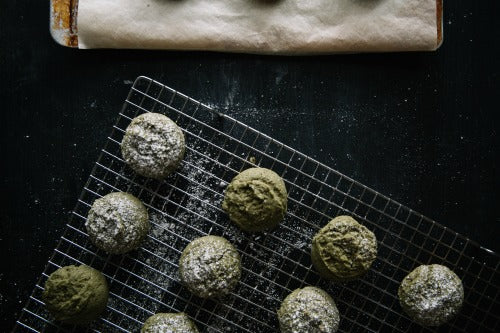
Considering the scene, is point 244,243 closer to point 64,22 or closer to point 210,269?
point 210,269

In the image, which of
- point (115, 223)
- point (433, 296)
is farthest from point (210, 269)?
point (433, 296)

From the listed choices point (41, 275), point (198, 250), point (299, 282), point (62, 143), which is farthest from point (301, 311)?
point (62, 143)

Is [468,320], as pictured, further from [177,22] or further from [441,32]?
[177,22]

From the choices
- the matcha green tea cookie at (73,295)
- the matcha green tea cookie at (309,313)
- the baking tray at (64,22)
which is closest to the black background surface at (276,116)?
the baking tray at (64,22)

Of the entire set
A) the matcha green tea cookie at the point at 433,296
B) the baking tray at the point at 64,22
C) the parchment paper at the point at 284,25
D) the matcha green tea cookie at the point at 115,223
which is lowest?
the matcha green tea cookie at the point at 115,223

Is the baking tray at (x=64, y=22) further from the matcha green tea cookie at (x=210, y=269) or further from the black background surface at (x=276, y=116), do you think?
the matcha green tea cookie at (x=210, y=269)

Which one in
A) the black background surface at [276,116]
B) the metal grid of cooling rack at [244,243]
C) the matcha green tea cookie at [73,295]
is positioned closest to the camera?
the matcha green tea cookie at [73,295]
